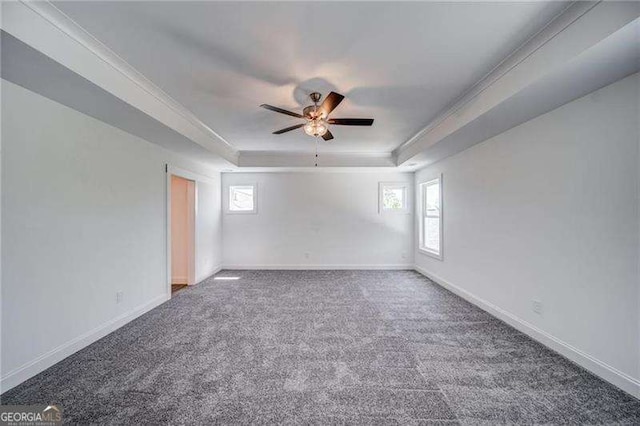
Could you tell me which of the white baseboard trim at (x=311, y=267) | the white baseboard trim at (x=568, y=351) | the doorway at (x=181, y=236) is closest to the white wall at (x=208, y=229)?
the doorway at (x=181, y=236)

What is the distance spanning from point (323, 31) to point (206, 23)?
790 mm

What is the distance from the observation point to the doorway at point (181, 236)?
15.5ft

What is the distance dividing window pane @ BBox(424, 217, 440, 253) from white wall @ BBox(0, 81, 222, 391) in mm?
4817

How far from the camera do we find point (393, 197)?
5.88 m

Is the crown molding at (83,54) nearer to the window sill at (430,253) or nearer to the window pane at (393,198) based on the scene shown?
the window pane at (393,198)

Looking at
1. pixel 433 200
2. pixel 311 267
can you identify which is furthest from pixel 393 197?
pixel 311 267

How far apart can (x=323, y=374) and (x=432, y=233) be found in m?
3.96

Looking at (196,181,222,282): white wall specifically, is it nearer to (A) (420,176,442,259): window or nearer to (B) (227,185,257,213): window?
(B) (227,185,257,213): window

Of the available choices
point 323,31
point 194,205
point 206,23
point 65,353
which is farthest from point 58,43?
point 194,205

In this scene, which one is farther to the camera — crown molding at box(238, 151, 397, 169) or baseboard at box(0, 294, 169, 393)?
crown molding at box(238, 151, 397, 169)

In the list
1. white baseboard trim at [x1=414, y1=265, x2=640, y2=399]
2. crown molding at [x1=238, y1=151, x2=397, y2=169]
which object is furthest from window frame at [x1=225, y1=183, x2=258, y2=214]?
white baseboard trim at [x1=414, y1=265, x2=640, y2=399]

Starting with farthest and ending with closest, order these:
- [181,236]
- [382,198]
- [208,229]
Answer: [382,198] → [208,229] → [181,236]

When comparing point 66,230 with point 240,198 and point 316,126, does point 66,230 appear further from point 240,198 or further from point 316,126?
point 240,198

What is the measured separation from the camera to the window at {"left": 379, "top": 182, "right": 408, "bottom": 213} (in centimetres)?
582
